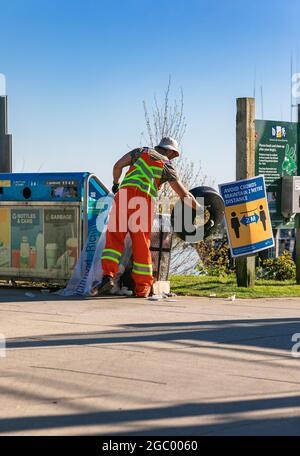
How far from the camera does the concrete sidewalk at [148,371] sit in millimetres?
5188

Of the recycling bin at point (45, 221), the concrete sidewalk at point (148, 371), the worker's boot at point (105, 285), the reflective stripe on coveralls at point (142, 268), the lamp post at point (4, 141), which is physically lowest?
the concrete sidewalk at point (148, 371)

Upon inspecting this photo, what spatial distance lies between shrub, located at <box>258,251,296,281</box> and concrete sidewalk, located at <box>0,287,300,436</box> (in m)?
4.70

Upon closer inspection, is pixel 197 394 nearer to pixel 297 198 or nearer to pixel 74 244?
pixel 74 244

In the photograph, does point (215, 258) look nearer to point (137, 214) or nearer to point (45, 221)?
point (45, 221)

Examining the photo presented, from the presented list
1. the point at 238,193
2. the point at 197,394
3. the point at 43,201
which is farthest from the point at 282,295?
the point at 197,394

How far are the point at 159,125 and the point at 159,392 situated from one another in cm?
1311

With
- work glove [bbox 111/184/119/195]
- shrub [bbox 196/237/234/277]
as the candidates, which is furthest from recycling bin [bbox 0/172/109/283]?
shrub [bbox 196/237/234/277]

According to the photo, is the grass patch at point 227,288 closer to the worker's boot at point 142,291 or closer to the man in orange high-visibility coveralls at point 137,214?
the worker's boot at point 142,291

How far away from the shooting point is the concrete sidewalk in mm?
5188

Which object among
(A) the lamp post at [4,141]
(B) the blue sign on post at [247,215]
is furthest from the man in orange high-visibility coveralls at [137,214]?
(A) the lamp post at [4,141]

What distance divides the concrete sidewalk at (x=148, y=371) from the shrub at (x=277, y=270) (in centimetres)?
470

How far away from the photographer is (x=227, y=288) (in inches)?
492

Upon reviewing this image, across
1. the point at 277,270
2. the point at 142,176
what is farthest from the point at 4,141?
the point at 277,270

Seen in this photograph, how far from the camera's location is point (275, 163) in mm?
13398
